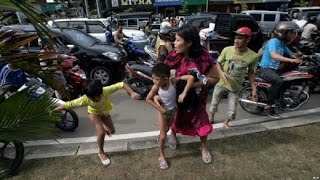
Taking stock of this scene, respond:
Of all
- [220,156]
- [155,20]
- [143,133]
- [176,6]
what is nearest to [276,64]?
[220,156]

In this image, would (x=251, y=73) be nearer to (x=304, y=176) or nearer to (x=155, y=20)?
(x=304, y=176)

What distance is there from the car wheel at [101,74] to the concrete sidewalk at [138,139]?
10.1 ft

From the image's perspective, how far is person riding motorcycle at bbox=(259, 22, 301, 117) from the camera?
16.2 ft

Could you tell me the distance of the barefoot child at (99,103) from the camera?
3.44m

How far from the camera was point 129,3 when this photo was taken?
32625mm

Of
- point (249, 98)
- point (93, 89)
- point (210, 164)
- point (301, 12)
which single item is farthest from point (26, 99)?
point (301, 12)

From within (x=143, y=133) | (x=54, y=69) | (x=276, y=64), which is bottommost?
(x=143, y=133)

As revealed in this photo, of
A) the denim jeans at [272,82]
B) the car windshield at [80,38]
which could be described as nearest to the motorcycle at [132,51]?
the car windshield at [80,38]

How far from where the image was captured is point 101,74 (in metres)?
7.55

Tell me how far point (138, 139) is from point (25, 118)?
119 inches

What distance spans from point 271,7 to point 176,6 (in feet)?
35.1

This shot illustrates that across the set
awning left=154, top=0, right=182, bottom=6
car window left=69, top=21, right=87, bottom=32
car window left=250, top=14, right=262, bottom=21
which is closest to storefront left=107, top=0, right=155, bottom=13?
awning left=154, top=0, right=182, bottom=6

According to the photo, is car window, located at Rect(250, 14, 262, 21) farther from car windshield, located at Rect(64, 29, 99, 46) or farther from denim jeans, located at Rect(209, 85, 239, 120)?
denim jeans, located at Rect(209, 85, 239, 120)

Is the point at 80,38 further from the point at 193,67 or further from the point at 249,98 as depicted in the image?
the point at 193,67
